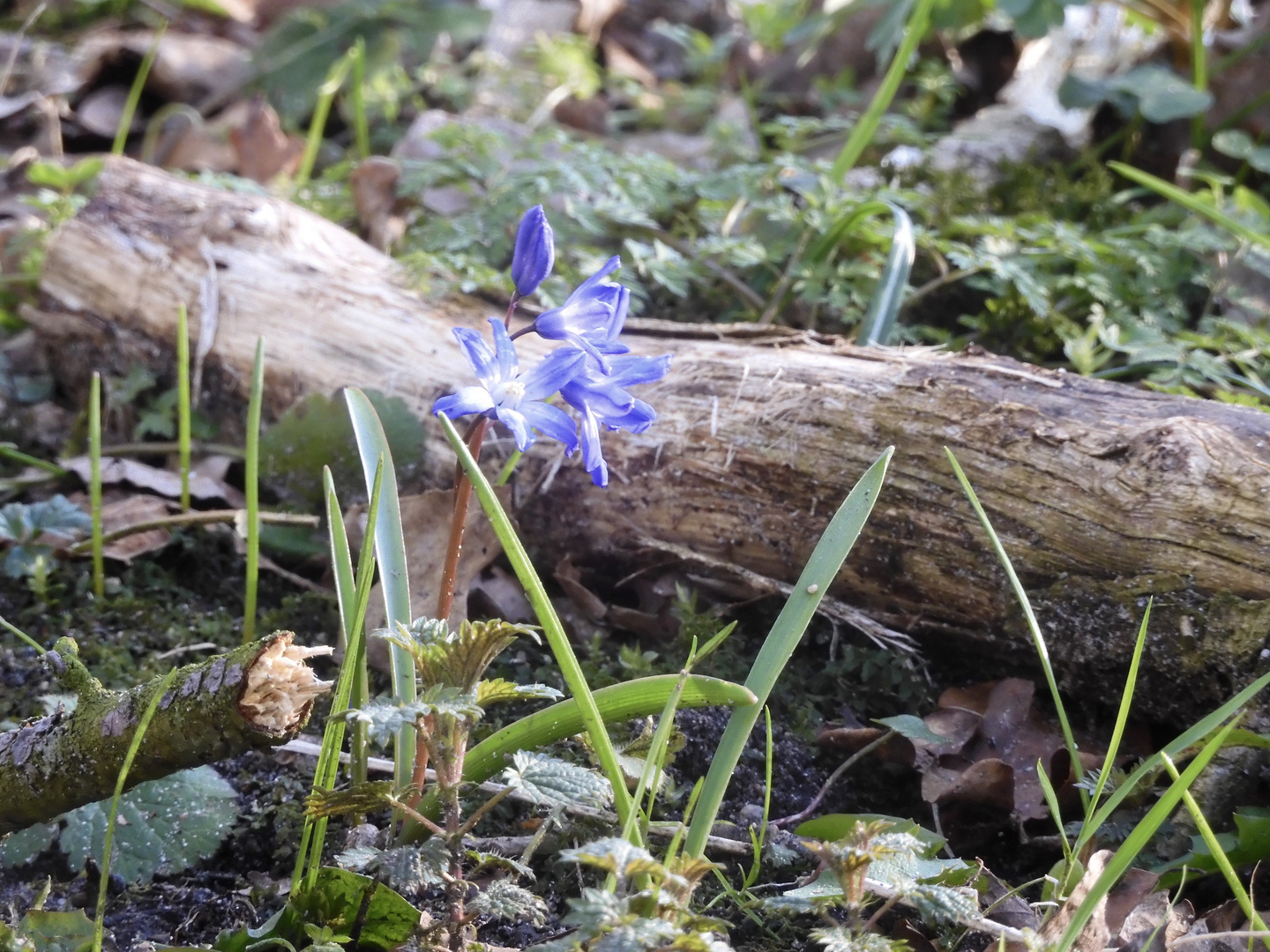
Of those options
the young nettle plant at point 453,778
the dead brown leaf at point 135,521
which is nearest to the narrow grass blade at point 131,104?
the dead brown leaf at point 135,521

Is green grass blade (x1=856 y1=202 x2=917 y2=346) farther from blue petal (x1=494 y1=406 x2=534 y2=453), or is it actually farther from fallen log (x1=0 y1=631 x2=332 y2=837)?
fallen log (x1=0 y1=631 x2=332 y2=837)

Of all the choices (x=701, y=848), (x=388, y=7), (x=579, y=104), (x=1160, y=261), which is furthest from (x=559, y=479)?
(x=388, y=7)

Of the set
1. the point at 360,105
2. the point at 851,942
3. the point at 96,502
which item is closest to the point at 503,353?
the point at 851,942

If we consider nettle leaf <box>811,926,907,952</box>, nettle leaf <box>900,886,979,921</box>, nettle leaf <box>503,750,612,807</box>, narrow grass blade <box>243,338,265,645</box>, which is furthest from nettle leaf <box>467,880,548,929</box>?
narrow grass blade <box>243,338,265,645</box>

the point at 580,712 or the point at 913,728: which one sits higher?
the point at 580,712

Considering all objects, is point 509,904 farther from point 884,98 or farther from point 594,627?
point 884,98

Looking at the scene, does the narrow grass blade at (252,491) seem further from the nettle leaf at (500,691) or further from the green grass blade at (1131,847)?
the green grass blade at (1131,847)
